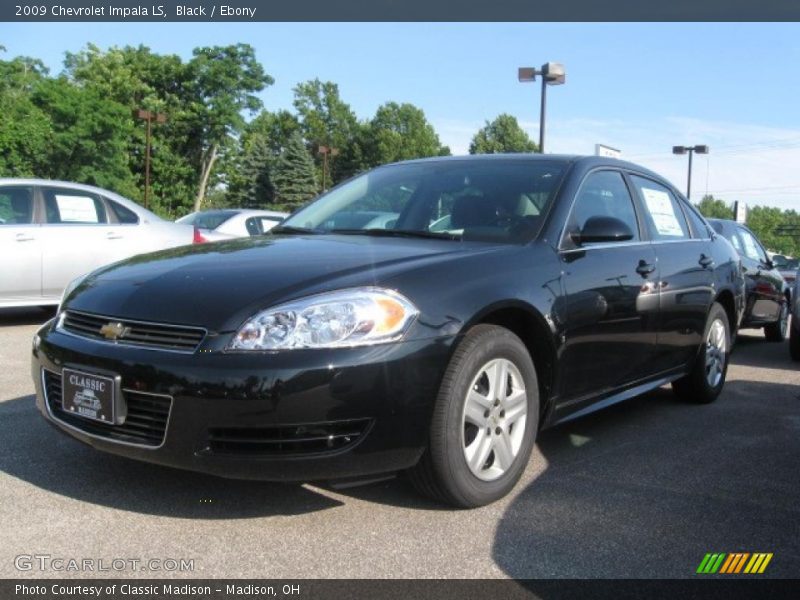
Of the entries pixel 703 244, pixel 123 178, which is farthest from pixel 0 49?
pixel 703 244

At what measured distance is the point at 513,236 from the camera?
371 cm

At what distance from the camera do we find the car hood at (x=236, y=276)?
290 centimetres

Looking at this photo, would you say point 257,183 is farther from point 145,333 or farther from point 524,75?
point 145,333

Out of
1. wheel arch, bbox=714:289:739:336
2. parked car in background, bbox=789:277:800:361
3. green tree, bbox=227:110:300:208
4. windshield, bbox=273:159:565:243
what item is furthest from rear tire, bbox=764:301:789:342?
green tree, bbox=227:110:300:208

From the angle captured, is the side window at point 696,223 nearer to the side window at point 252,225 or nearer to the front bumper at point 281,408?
the front bumper at point 281,408

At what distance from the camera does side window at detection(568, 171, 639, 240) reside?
4.02 m

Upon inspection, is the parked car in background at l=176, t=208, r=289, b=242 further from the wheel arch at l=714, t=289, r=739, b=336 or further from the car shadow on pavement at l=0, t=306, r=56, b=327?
the wheel arch at l=714, t=289, r=739, b=336

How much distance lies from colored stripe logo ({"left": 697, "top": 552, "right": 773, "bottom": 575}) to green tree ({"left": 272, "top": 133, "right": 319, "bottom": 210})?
66.3m

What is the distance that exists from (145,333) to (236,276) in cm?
40

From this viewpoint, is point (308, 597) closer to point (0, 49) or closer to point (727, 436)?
point (727, 436)

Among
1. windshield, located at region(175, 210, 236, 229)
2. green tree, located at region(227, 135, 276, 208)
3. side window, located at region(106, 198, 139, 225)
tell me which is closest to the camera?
side window, located at region(106, 198, 139, 225)

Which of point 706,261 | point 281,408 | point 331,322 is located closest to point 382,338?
point 331,322

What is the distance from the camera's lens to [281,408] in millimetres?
2707

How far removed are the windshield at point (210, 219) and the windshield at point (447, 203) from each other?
7.21 meters
